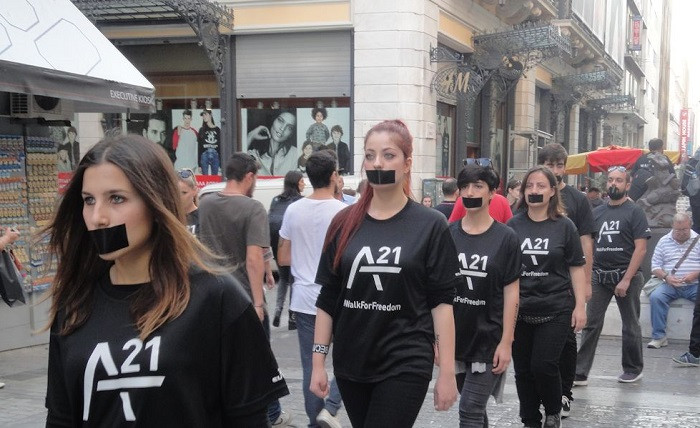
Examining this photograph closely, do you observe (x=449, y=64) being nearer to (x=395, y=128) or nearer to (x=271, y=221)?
(x=271, y=221)

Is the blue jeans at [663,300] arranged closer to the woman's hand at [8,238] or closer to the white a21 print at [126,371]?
the woman's hand at [8,238]

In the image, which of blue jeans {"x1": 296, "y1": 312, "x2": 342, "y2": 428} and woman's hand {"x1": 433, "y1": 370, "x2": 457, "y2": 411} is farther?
blue jeans {"x1": 296, "y1": 312, "x2": 342, "y2": 428}

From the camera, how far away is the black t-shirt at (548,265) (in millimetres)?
5812

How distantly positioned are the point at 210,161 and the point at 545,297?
→ 14221 millimetres

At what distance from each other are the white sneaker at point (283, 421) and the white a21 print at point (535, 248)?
6.90ft

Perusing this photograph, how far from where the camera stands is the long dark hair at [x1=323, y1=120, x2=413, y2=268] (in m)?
3.98

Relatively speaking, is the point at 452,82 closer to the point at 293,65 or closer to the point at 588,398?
the point at 293,65

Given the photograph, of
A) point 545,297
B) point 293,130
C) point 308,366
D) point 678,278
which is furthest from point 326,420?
point 293,130

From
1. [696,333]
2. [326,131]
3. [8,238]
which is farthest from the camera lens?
[326,131]

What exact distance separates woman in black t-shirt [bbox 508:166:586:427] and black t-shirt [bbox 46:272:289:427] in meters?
3.86

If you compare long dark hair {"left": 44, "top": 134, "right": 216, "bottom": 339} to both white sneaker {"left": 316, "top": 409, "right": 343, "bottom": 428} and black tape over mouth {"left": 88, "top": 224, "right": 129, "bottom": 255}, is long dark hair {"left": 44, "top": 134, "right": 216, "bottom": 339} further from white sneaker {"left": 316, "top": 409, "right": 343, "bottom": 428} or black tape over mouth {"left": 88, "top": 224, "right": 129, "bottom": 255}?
white sneaker {"left": 316, "top": 409, "right": 343, "bottom": 428}

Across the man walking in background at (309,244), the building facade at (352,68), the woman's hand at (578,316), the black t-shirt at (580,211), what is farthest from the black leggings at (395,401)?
the building facade at (352,68)

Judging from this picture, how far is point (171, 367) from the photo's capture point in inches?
82.4

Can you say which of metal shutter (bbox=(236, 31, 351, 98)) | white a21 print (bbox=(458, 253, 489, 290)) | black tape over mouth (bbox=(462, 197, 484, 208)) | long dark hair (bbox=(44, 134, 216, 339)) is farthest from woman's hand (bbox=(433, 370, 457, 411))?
metal shutter (bbox=(236, 31, 351, 98))
